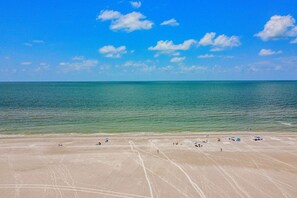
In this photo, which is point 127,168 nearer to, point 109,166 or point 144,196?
point 109,166

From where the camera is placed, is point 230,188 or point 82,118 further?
point 82,118

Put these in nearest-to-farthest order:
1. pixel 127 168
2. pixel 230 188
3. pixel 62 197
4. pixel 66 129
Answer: pixel 62 197, pixel 230 188, pixel 127 168, pixel 66 129

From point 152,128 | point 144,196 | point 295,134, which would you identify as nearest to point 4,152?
point 144,196

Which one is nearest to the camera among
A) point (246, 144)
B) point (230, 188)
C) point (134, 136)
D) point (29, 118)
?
point (230, 188)

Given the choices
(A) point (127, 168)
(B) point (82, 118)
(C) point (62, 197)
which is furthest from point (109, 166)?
(B) point (82, 118)

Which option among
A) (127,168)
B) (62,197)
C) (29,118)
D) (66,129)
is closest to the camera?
(62,197)

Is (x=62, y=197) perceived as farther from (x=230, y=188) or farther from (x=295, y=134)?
(x=295, y=134)
